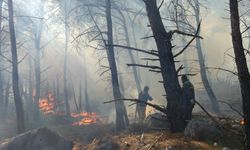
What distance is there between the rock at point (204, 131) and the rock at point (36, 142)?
228 inches

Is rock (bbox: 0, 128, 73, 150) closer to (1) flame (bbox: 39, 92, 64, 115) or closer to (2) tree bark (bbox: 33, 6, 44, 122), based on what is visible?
(2) tree bark (bbox: 33, 6, 44, 122)

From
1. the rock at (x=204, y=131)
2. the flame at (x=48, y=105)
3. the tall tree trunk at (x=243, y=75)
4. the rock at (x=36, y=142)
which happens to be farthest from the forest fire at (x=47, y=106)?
the tall tree trunk at (x=243, y=75)

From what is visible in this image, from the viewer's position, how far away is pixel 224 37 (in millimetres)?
41594

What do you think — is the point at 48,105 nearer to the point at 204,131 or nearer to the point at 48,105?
the point at 48,105

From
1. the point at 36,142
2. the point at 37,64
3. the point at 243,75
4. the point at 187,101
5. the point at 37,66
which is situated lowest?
the point at 36,142

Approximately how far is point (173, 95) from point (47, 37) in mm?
27775

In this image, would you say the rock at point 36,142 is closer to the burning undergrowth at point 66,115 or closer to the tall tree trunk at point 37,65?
the burning undergrowth at point 66,115

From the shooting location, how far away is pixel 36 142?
12.3m

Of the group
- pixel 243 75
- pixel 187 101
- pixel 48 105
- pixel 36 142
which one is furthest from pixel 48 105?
pixel 243 75

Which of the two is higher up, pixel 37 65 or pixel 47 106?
pixel 37 65

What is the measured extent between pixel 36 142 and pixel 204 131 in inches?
247

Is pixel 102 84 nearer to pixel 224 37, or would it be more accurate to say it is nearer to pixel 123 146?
pixel 224 37

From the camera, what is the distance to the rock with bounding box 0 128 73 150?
12.2m

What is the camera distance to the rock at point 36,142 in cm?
1223
